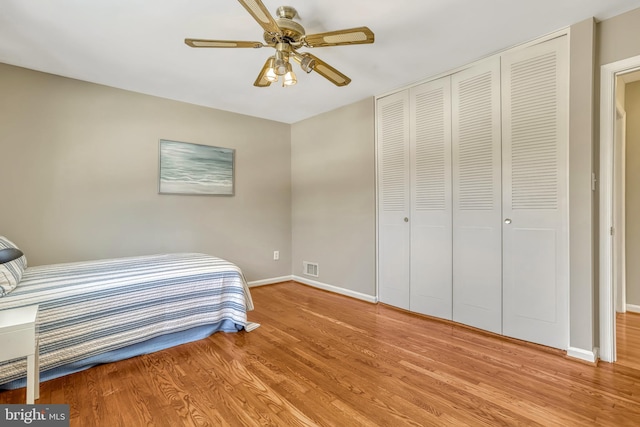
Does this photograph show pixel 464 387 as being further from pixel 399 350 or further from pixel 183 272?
pixel 183 272

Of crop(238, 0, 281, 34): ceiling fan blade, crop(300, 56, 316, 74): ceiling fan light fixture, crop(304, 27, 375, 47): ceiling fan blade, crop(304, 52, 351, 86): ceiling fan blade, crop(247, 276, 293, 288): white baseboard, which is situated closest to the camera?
crop(238, 0, 281, 34): ceiling fan blade

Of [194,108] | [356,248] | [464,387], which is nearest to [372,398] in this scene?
[464,387]

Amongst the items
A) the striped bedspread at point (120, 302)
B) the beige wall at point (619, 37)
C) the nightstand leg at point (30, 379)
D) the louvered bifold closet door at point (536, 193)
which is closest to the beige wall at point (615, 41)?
the beige wall at point (619, 37)

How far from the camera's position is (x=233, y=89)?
11.0ft

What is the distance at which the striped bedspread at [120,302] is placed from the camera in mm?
→ 1912

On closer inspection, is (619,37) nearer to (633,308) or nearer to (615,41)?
(615,41)

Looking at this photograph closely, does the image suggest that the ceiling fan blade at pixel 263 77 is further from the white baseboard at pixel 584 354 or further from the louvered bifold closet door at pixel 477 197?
the white baseboard at pixel 584 354

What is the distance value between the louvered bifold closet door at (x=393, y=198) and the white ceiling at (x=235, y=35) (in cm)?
31

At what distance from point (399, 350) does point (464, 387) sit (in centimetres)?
56

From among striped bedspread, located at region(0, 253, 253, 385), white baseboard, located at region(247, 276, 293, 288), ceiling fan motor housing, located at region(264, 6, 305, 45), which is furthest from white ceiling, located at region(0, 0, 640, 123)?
white baseboard, located at region(247, 276, 293, 288)

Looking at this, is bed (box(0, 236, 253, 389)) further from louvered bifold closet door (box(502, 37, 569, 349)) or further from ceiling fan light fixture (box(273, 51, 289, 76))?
louvered bifold closet door (box(502, 37, 569, 349))

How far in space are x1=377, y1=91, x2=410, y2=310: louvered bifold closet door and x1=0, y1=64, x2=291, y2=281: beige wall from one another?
1.76 metres

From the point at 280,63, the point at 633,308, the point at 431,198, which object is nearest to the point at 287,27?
the point at 280,63

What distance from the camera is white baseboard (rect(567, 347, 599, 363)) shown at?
212cm
